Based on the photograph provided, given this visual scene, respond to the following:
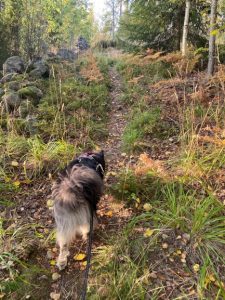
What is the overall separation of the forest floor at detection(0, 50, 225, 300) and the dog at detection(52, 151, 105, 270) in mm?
360

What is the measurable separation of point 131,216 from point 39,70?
7.08 meters

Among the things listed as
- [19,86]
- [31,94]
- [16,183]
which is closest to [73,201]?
[16,183]

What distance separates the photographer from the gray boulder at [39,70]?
8.34 meters

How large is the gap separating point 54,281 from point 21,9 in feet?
34.1

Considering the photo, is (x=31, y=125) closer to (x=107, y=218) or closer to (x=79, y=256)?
(x=107, y=218)

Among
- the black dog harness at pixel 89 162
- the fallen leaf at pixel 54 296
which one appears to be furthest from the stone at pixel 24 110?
the fallen leaf at pixel 54 296

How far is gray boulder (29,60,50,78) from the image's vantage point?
8.34 m

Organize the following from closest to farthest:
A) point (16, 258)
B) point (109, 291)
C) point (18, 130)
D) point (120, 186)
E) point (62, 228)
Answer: point (109, 291) → point (62, 228) → point (16, 258) → point (120, 186) → point (18, 130)

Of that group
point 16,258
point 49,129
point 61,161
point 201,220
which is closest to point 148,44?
point 49,129

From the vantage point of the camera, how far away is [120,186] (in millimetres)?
3307

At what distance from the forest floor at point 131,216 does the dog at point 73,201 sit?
0.36 m

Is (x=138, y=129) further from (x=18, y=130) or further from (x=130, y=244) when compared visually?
(x=130, y=244)

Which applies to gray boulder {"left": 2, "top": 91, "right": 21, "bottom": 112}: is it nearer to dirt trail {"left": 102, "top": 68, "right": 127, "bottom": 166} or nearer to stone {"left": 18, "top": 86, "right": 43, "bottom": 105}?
stone {"left": 18, "top": 86, "right": 43, "bottom": 105}

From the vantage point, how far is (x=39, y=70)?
8.52 meters
